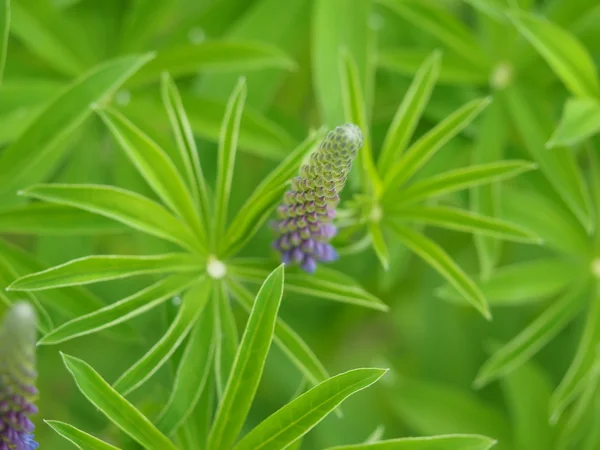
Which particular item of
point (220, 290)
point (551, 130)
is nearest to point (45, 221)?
point (220, 290)

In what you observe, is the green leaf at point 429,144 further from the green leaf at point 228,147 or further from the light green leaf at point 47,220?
the light green leaf at point 47,220

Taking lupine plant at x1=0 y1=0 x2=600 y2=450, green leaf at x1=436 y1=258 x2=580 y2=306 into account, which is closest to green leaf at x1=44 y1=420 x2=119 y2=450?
lupine plant at x1=0 y1=0 x2=600 y2=450

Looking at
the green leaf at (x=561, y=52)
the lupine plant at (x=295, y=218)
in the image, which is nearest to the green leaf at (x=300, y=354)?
the lupine plant at (x=295, y=218)

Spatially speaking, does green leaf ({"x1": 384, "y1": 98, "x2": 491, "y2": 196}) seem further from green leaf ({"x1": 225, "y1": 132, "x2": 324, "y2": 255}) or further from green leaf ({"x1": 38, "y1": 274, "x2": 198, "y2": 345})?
green leaf ({"x1": 38, "y1": 274, "x2": 198, "y2": 345})

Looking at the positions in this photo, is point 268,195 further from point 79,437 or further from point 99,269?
point 79,437

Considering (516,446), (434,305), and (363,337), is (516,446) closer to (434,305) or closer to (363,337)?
(434,305)
